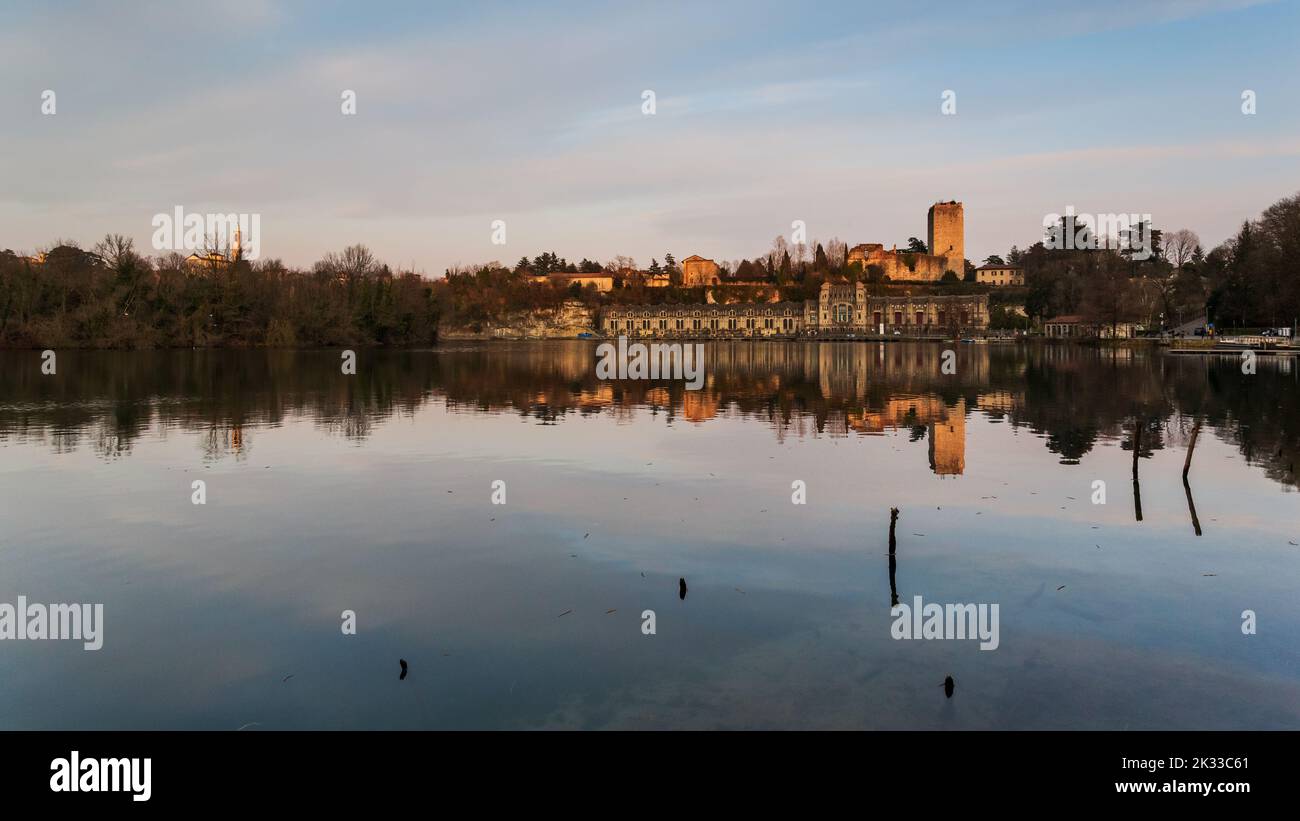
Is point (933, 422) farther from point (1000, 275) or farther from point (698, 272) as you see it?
point (698, 272)

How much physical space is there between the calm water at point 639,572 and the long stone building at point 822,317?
112 m

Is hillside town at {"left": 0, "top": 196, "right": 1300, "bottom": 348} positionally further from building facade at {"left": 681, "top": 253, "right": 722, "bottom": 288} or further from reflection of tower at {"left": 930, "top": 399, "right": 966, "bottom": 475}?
reflection of tower at {"left": 930, "top": 399, "right": 966, "bottom": 475}

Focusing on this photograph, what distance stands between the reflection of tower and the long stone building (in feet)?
337

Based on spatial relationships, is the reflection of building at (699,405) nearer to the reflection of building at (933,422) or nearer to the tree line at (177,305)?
the reflection of building at (933,422)

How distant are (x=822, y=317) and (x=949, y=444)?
12680 cm

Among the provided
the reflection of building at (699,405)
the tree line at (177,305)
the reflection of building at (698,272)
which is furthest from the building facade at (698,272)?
the reflection of building at (699,405)

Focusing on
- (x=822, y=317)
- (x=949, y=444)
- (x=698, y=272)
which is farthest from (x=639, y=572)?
(x=698, y=272)

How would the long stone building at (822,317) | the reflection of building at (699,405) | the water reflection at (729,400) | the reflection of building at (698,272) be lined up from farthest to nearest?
1. the reflection of building at (698,272)
2. the long stone building at (822,317)
3. the reflection of building at (699,405)
4. the water reflection at (729,400)

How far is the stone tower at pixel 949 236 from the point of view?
164 metres

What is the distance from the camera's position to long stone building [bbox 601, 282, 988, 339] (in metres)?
134

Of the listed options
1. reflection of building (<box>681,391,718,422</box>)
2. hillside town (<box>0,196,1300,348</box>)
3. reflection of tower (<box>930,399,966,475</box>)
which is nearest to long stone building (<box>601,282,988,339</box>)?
hillside town (<box>0,196,1300,348</box>)

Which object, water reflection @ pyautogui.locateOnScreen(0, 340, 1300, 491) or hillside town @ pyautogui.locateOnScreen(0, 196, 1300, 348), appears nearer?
water reflection @ pyautogui.locateOnScreen(0, 340, 1300, 491)

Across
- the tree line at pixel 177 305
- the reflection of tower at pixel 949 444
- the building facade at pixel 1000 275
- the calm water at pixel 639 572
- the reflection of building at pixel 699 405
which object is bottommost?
the calm water at pixel 639 572
